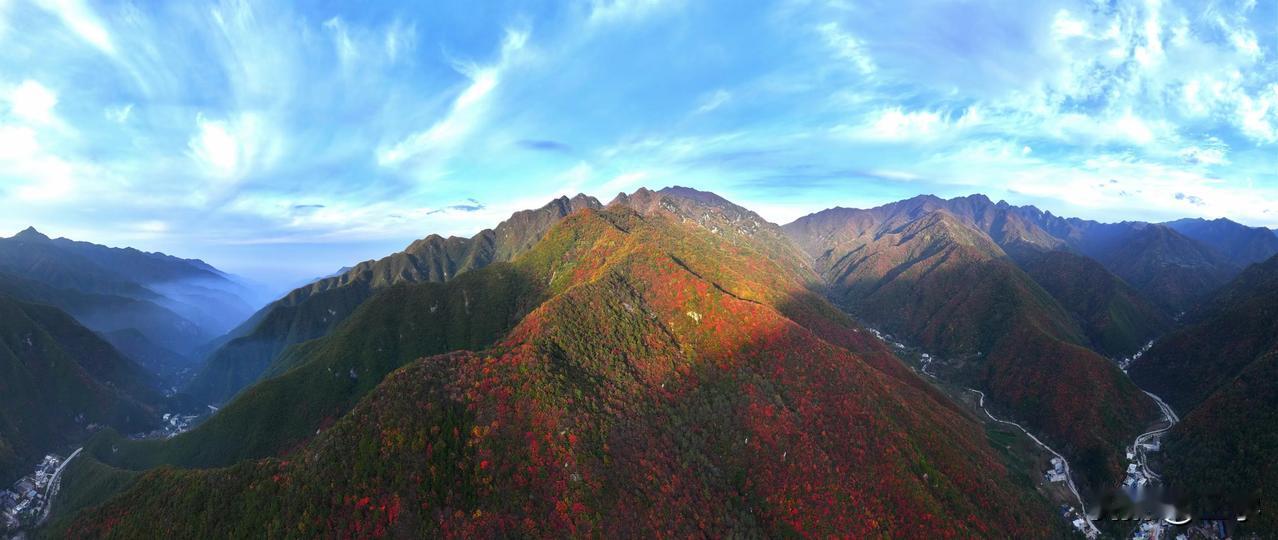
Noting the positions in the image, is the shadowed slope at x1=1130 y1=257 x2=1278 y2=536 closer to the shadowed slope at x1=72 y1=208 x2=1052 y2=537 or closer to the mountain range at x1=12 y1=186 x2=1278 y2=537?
the mountain range at x1=12 y1=186 x2=1278 y2=537

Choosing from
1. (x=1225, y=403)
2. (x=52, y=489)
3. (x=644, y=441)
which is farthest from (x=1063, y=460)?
(x=52, y=489)

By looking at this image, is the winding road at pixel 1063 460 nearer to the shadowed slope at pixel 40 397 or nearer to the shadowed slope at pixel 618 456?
the shadowed slope at pixel 618 456

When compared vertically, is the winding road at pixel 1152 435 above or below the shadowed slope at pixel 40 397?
below

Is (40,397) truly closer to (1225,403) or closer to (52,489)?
(52,489)

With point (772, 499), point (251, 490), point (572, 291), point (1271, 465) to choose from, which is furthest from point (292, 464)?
point (1271, 465)

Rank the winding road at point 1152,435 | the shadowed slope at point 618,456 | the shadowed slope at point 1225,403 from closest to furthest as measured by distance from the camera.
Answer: the shadowed slope at point 618,456, the shadowed slope at point 1225,403, the winding road at point 1152,435

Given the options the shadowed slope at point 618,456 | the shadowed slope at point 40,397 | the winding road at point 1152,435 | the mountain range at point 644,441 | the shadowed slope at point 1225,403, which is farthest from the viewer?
the shadowed slope at point 40,397

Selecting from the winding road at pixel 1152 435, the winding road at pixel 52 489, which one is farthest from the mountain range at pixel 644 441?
the winding road at pixel 52 489

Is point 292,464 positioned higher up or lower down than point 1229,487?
higher up

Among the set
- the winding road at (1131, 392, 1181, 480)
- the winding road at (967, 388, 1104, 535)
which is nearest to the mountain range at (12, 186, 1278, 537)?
the winding road at (1131, 392, 1181, 480)

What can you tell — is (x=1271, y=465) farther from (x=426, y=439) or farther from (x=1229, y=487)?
(x=426, y=439)

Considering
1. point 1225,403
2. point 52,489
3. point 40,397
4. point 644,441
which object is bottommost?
point 52,489
